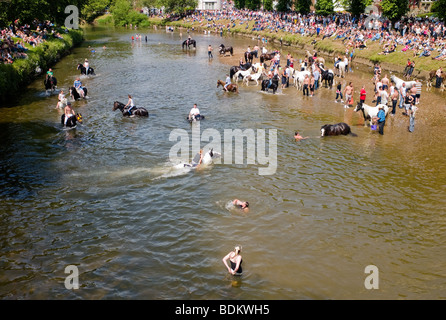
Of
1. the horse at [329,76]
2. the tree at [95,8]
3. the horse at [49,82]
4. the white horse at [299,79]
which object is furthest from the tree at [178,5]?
the horse at [329,76]

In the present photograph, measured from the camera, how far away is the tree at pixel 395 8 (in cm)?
4900

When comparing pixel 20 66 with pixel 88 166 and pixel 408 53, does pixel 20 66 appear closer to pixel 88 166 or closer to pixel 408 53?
pixel 88 166

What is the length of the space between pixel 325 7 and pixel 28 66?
5088 cm

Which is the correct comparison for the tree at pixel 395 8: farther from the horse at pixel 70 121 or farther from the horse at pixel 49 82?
the horse at pixel 70 121

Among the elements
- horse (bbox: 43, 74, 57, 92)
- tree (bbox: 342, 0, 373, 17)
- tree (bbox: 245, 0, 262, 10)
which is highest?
tree (bbox: 245, 0, 262, 10)

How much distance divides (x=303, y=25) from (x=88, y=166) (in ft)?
186

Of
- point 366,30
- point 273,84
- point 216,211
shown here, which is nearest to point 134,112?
point 273,84

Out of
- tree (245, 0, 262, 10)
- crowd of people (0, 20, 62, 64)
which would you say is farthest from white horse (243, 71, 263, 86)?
tree (245, 0, 262, 10)

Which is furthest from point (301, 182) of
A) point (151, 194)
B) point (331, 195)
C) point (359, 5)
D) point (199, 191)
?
point (359, 5)

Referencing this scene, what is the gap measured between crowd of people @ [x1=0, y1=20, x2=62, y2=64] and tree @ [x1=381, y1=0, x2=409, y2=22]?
44.5 meters

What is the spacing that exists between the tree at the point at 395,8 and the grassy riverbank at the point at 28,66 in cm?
4368

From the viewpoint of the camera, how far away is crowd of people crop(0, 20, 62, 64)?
33.8 m

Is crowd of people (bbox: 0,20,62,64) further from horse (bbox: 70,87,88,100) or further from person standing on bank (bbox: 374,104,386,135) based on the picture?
person standing on bank (bbox: 374,104,386,135)

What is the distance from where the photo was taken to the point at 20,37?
42.1 metres
